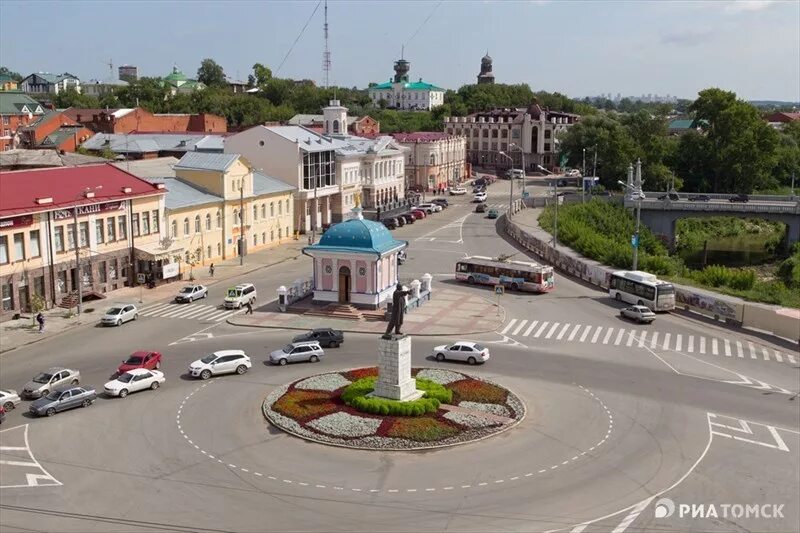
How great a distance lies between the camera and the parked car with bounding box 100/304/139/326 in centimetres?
4881

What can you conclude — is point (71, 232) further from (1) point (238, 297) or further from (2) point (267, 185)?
(2) point (267, 185)

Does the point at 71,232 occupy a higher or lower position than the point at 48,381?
higher

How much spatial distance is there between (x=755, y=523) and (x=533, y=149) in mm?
140681

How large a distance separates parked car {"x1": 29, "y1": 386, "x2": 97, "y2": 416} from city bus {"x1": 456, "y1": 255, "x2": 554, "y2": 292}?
34.2m

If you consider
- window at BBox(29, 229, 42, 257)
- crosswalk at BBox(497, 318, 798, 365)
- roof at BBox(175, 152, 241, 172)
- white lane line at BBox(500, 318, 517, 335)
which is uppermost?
roof at BBox(175, 152, 241, 172)

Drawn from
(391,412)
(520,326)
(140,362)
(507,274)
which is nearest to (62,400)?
(140,362)

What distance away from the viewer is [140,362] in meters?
39.0

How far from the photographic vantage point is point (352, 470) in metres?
28.4

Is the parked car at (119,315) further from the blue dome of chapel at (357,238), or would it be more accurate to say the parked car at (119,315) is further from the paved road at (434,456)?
the blue dome of chapel at (357,238)

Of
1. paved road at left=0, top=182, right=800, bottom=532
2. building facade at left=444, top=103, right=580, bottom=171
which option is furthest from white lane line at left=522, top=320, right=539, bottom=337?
building facade at left=444, top=103, right=580, bottom=171

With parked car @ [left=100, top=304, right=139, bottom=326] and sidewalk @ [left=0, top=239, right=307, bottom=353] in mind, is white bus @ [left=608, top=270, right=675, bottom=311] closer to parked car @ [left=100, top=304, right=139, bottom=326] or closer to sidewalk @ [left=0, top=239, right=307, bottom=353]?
sidewalk @ [left=0, top=239, right=307, bottom=353]

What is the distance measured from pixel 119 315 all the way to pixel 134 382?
13.9 metres

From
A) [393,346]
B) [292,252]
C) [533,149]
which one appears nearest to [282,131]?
[292,252]

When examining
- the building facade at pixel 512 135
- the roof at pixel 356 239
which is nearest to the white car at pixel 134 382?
the roof at pixel 356 239
